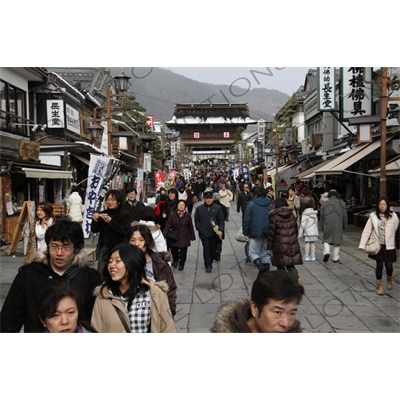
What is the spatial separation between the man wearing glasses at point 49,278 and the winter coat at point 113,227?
2.30 meters

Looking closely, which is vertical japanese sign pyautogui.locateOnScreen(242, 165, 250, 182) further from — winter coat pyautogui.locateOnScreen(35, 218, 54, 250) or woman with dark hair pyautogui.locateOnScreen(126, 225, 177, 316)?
woman with dark hair pyautogui.locateOnScreen(126, 225, 177, 316)

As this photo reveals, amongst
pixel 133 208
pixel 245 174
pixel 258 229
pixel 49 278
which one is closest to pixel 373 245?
pixel 258 229

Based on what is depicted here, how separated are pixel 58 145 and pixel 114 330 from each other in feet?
46.8

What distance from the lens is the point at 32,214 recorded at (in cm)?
998

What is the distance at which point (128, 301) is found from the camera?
9.92ft

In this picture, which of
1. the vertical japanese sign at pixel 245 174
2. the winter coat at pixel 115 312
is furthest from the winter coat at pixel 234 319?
the vertical japanese sign at pixel 245 174

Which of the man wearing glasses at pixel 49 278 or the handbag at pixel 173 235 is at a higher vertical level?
the man wearing glasses at pixel 49 278

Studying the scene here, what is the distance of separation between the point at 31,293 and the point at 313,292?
5.44 metres

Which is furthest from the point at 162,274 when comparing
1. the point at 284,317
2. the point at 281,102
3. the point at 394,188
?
the point at 281,102

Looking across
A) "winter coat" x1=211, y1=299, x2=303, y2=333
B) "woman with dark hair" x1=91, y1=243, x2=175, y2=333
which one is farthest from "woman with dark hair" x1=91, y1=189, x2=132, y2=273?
"winter coat" x1=211, y1=299, x2=303, y2=333

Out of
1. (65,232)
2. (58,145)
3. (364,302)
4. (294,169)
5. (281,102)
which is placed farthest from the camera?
(281,102)

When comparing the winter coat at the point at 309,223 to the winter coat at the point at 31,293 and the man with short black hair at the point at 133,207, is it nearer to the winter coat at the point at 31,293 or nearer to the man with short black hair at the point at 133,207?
the man with short black hair at the point at 133,207

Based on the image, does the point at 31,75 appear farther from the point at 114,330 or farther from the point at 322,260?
the point at 114,330

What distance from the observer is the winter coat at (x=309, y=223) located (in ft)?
33.0
